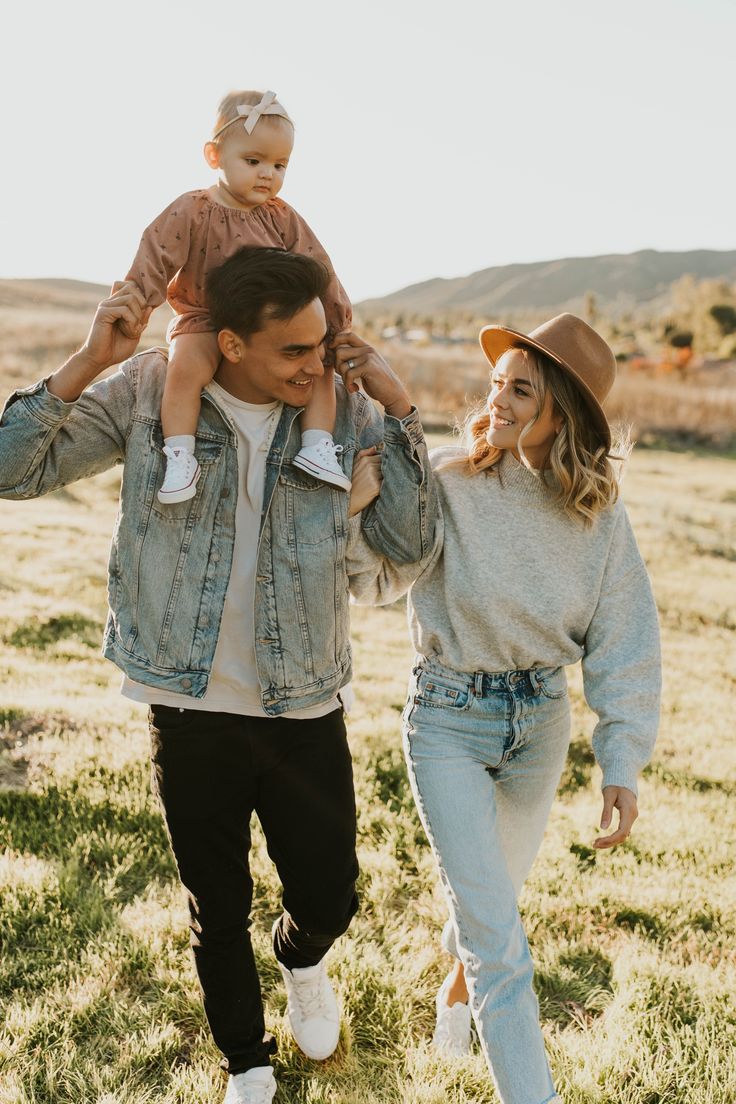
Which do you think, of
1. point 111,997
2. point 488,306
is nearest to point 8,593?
point 111,997

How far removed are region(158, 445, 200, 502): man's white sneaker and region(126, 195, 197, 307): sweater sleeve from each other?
42 cm

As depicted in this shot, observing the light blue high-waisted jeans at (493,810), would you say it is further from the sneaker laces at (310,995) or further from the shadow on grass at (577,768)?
the shadow on grass at (577,768)

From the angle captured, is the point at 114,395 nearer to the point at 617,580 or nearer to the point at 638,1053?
the point at 617,580

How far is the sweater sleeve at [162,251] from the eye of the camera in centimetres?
260

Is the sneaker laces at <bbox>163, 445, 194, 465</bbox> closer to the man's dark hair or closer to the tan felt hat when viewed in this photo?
the man's dark hair

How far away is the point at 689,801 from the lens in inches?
203

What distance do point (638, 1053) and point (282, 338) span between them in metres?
2.46

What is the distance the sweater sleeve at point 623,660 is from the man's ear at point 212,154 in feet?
5.19

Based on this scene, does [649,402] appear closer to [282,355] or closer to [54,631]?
[54,631]

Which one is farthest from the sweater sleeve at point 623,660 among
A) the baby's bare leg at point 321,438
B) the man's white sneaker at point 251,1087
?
the man's white sneaker at point 251,1087

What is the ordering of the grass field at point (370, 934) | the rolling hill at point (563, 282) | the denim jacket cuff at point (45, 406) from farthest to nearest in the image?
the rolling hill at point (563, 282), the grass field at point (370, 934), the denim jacket cuff at point (45, 406)

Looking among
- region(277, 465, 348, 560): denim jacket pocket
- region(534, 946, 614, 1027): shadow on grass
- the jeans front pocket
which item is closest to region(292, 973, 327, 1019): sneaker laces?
region(534, 946, 614, 1027): shadow on grass

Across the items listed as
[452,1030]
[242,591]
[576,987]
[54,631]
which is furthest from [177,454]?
[54,631]

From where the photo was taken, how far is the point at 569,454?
277 centimetres
